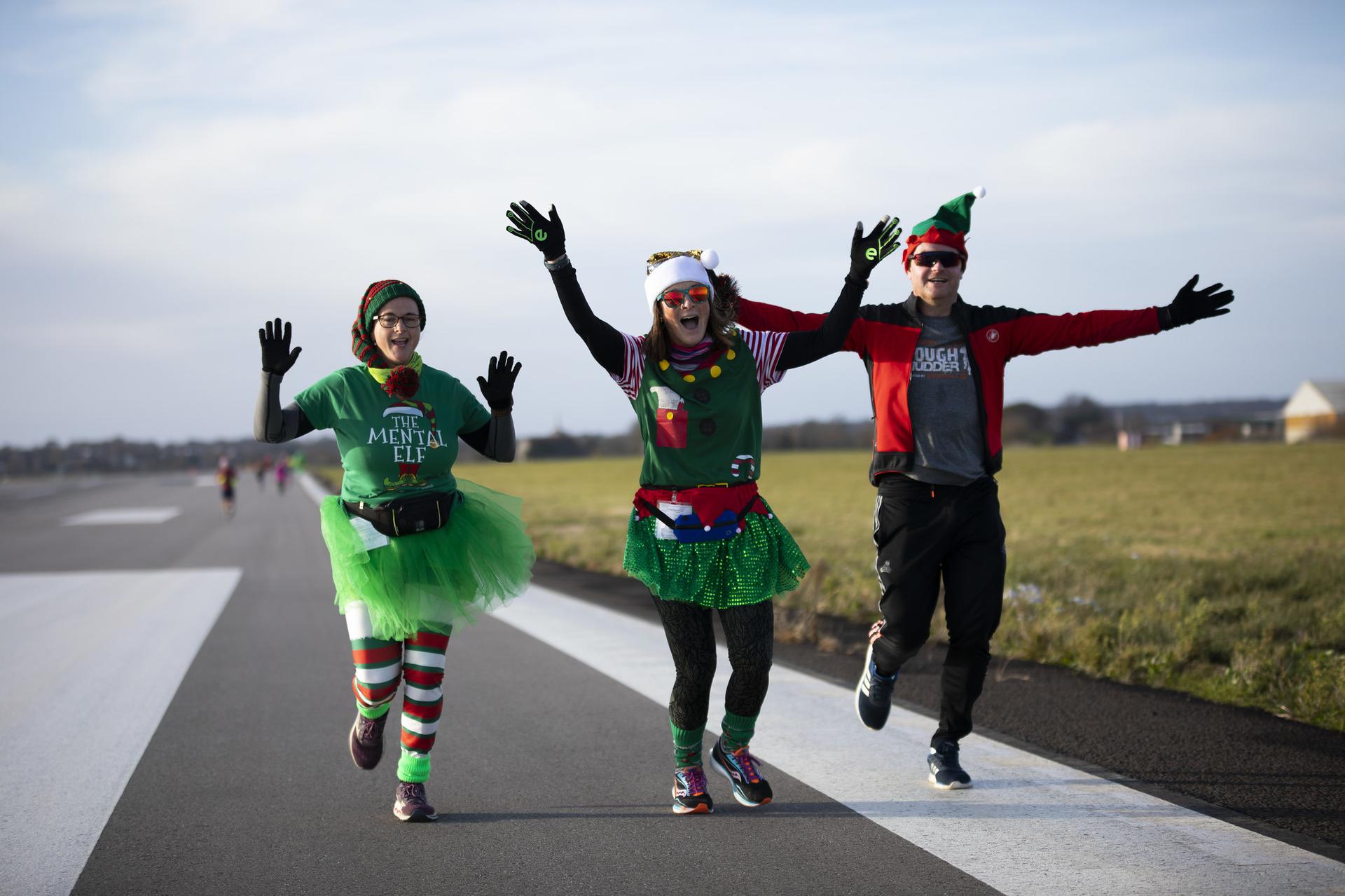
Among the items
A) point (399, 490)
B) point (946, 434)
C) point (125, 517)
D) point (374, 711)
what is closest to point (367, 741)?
point (374, 711)

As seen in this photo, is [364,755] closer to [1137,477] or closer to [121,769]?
[121,769]

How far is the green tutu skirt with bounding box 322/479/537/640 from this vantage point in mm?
4391

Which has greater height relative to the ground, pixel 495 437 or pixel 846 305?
pixel 846 305

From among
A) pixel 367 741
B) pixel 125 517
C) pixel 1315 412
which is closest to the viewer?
pixel 367 741

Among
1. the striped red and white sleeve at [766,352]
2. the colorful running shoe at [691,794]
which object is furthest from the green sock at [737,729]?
the striped red and white sleeve at [766,352]

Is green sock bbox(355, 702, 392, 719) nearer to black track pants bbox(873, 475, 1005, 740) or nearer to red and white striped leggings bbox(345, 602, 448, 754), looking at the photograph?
red and white striped leggings bbox(345, 602, 448, 754)

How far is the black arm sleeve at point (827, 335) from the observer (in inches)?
180

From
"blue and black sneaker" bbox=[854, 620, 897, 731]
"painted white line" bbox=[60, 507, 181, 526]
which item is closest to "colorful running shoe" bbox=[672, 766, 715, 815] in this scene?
"blue and black sneaker" bbox=[854, 620, 897, 731]

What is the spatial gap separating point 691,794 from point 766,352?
174 cm

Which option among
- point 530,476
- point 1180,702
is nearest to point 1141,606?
point 1180,702

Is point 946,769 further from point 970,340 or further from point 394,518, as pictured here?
point 394,518

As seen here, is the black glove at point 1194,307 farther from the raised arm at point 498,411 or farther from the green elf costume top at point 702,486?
the raised arm at point 498,411

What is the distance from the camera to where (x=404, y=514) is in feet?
14.6

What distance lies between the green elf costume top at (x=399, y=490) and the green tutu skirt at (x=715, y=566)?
0.67 metres
